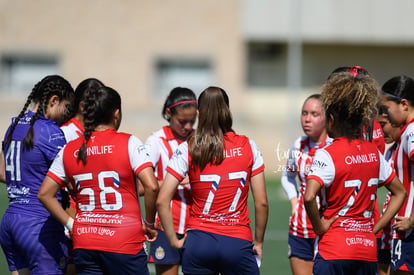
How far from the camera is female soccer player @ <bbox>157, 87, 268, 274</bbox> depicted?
Answer: 4.05 metres

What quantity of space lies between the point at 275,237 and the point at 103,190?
6.08 metres

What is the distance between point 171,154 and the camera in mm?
5359

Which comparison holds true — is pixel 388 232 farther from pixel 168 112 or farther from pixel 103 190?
pixel 103 190

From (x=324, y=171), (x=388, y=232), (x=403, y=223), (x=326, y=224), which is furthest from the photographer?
(x=388, y=232)

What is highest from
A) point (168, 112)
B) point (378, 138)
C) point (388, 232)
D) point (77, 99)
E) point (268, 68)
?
point (268, 68)

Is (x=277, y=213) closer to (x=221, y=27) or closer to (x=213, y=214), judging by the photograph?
(x=213, y=214)

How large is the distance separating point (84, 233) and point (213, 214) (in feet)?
2.97

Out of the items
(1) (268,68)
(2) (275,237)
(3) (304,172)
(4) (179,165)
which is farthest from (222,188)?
(1) (268,68)

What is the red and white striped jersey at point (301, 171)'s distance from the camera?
513cm

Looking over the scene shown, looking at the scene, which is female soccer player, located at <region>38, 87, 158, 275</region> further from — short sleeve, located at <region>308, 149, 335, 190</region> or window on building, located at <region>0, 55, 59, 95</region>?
window on building, located at <region>0, 55, 59, 95</region>

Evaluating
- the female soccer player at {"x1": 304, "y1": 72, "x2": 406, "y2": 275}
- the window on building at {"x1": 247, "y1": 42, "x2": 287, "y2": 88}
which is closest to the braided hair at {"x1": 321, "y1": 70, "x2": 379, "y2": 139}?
the female soccer player at {"x1": 304, "y1": 72, "x2": 406, "y2": 275}

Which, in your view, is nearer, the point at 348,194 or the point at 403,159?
the point at 348,194

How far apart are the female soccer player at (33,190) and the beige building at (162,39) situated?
51.3ft

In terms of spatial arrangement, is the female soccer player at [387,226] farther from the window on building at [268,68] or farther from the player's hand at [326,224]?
the window on building at [268,68]
